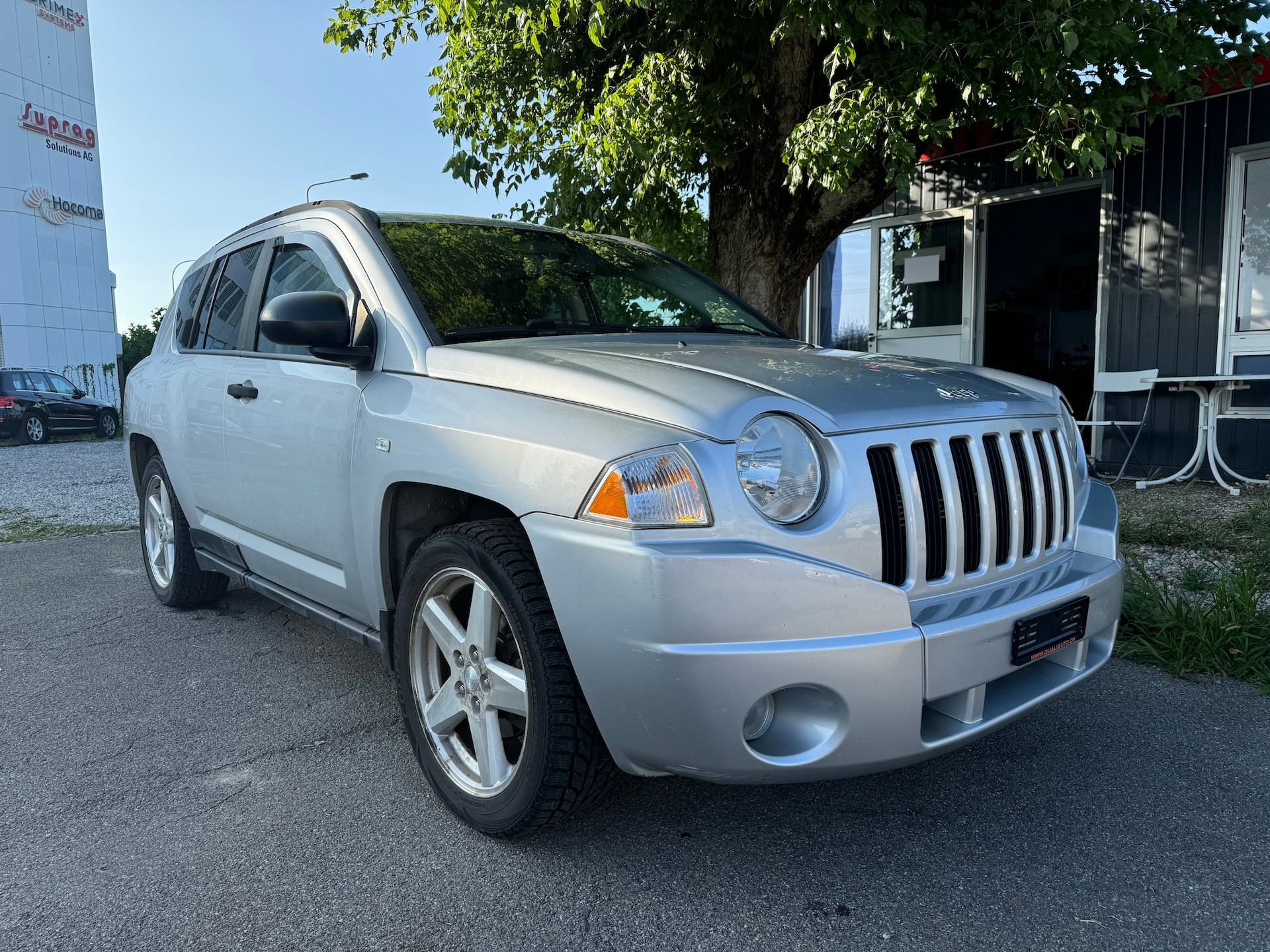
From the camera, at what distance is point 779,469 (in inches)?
78.7

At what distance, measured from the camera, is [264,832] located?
2.42 m

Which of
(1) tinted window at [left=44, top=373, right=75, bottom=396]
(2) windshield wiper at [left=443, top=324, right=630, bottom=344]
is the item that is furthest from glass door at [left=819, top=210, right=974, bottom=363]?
(1) tinted window at [left=44, top=373, right=75, bottom=396]

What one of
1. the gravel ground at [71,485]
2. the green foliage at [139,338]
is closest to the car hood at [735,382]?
the gravel ground at [71,485]

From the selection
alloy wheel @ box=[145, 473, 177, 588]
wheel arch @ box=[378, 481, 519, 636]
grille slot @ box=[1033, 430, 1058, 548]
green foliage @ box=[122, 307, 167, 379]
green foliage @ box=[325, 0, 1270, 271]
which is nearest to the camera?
grille slot @ box=[1033, 430, 1058, 548]

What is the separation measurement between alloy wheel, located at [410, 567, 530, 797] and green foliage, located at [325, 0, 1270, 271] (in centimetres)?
360

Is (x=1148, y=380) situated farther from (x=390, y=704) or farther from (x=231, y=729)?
(x=231, y=729)

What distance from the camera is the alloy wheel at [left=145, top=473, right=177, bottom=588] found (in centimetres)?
448

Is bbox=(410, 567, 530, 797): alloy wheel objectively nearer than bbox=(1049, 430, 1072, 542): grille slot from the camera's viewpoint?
Yes

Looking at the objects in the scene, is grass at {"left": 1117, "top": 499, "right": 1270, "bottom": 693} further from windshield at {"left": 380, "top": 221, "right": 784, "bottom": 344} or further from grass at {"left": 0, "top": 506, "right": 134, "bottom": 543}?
grass at {"left": 0, "top": 506, "right": 134, "bottom": 543}

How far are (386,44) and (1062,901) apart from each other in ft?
27.2

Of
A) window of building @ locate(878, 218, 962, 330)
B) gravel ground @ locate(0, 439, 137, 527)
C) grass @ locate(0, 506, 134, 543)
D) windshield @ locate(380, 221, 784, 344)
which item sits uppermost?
window of building @ locate(878, 218, 962, 330)

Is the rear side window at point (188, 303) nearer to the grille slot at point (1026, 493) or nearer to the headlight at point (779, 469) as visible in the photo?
the headlight at point (779, 469)

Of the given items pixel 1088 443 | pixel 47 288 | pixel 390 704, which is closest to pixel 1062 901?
pixel 390 704

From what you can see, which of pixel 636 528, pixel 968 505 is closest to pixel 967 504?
pixel 968 505
